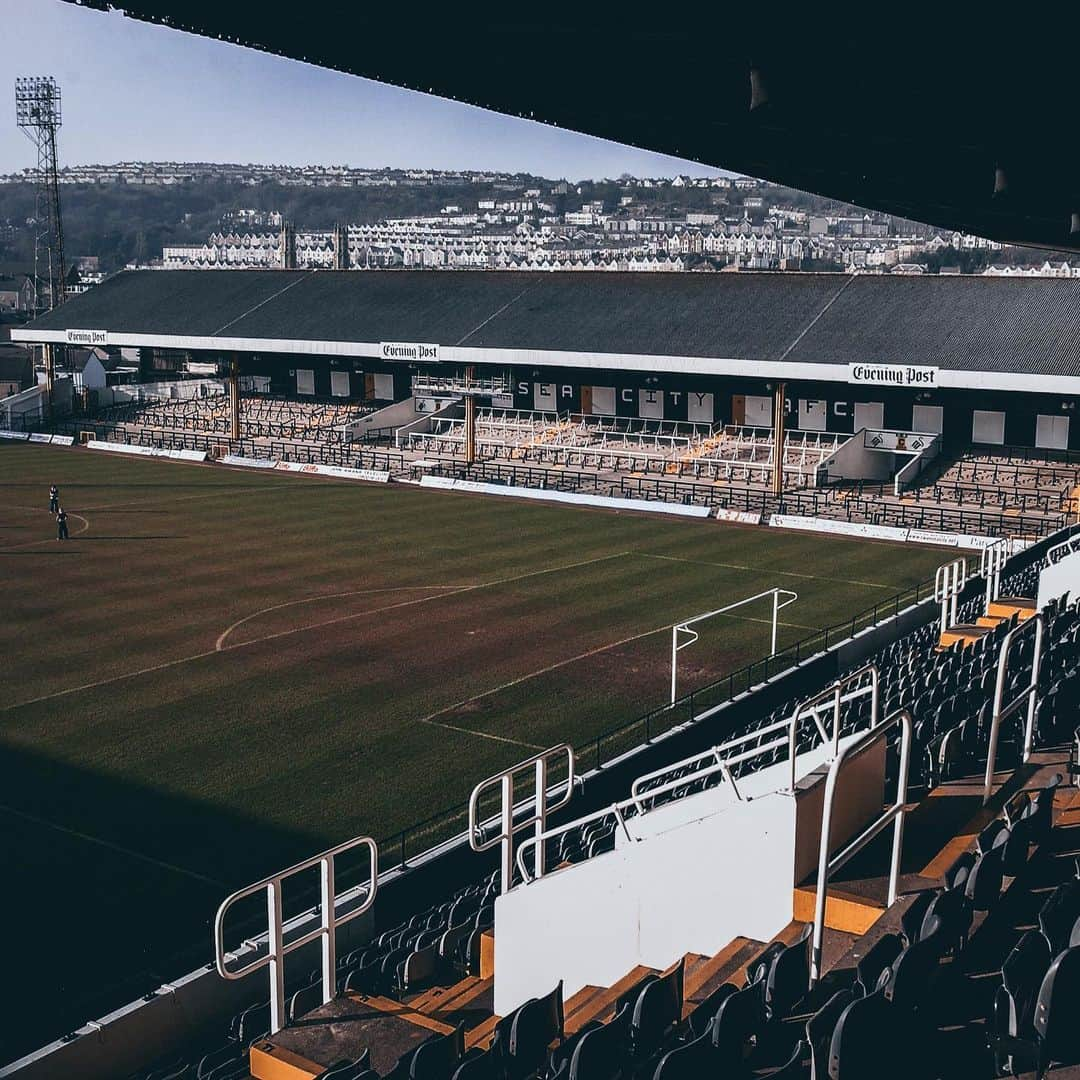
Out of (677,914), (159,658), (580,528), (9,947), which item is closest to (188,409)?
(580,528)

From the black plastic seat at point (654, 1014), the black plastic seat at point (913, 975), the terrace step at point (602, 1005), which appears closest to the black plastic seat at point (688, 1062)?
the black plastic seat at point (913, 975)

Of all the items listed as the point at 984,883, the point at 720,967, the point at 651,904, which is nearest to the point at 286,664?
the point at 651,904

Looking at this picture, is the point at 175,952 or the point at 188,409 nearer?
the point at 175,952

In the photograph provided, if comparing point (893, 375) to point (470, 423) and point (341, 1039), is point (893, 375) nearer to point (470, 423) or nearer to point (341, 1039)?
point (470, 423)

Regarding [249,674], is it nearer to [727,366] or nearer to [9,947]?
[9,947]

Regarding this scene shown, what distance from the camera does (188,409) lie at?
71.9m

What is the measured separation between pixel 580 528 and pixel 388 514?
7.02 metres

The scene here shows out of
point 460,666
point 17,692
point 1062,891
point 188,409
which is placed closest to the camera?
point 1062,891

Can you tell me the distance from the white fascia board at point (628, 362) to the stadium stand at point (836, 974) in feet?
99.3

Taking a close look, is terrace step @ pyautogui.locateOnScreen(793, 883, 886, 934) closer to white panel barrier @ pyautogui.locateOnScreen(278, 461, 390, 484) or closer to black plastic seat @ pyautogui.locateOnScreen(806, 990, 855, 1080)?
black plastic seat @ pyautogui.locateOnScreen(806, 990, 855, 1080)

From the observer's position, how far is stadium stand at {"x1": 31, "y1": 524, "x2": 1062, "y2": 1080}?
6805mm

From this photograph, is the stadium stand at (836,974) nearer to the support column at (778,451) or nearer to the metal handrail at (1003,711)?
the metal handrail at (1003,711)

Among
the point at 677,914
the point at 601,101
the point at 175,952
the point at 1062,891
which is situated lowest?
the point at 175,952

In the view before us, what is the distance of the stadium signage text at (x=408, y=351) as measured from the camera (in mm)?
55125
